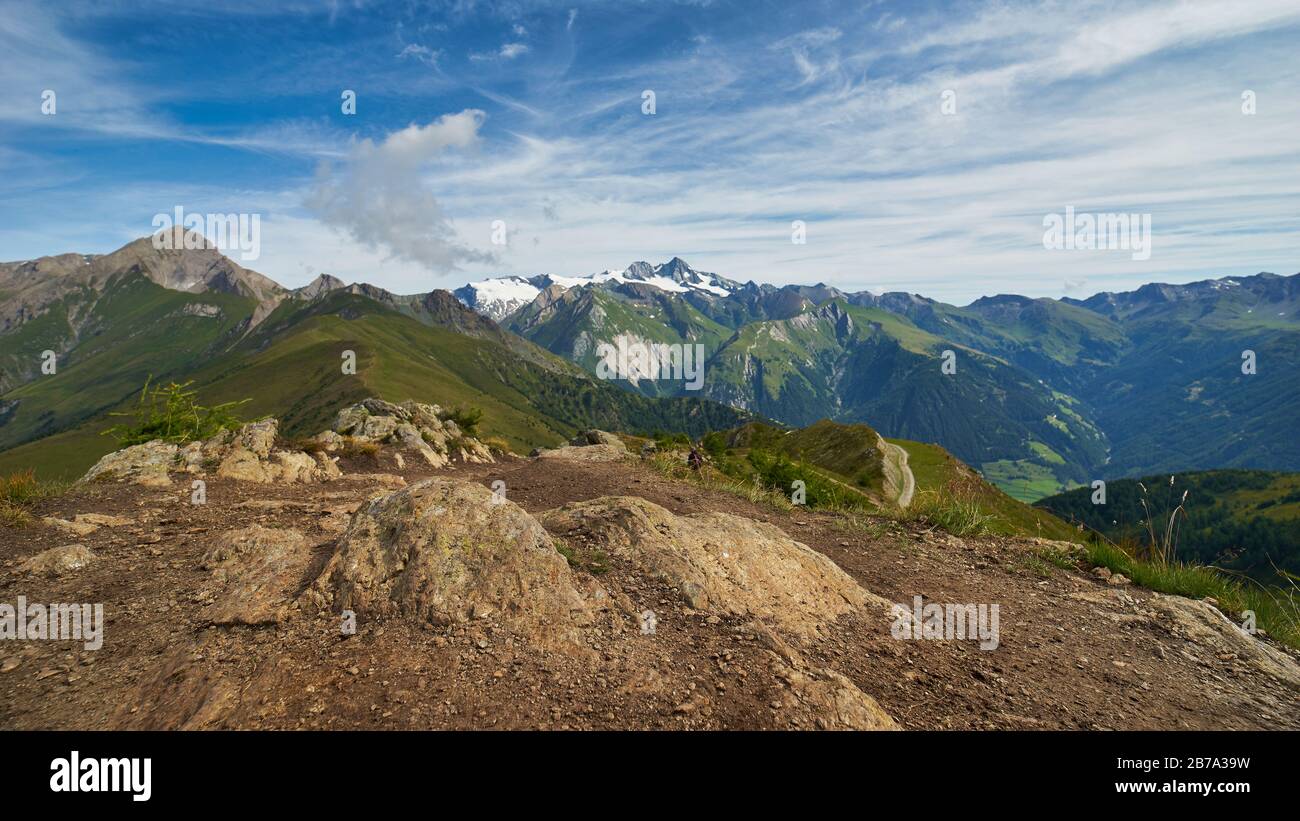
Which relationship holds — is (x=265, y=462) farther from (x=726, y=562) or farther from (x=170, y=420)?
(x=726, y=562)

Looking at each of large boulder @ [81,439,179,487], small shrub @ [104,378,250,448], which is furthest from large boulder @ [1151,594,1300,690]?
small shrub @ [104,378,250,448]

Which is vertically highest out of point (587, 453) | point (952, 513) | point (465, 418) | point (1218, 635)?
point (465, 418)

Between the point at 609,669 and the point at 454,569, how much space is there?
104 inches

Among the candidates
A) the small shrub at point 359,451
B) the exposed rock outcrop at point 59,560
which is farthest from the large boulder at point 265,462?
the exposed rock outcrop at point 59,560

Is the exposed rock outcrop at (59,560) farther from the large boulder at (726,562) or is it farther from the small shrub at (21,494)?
the large boulder at (726,562)

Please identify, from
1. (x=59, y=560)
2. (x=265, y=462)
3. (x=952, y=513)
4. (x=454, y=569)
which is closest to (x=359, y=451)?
(x=265, y=462)

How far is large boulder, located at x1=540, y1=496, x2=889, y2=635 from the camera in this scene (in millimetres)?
8031

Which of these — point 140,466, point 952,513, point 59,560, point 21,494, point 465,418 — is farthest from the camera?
point 465,418

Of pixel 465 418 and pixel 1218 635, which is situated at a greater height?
pixel 465 418

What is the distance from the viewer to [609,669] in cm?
609

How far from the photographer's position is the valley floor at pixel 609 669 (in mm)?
5312

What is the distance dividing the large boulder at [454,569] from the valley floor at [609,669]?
348 millimetres

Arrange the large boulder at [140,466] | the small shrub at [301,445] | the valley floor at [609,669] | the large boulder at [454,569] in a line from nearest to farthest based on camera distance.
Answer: the valley floor at [609,669]
the large boulder at [454,569]
the large boulder at [140,466]
the small shrub at [301,445]
